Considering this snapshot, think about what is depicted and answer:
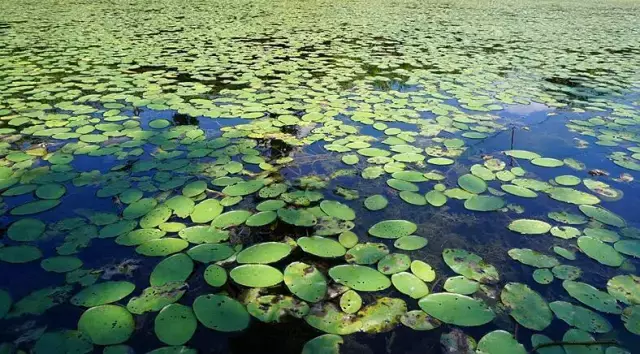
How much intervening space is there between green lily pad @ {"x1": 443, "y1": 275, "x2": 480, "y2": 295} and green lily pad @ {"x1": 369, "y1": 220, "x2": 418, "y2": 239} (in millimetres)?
309

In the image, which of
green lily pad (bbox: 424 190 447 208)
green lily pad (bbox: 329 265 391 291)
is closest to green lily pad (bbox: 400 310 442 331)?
green lily pad (bbox: 329 265 391 291)

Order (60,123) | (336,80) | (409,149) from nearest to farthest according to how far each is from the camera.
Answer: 1. (409,149)
2. (60,123)
3. (336,80)

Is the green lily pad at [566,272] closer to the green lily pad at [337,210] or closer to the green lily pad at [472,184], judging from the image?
the green lily pad at [472,184]

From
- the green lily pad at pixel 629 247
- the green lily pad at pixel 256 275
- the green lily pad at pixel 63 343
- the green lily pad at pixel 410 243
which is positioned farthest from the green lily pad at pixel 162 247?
the green lily pad at pixel 629 247

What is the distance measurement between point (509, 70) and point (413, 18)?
19.6 feet

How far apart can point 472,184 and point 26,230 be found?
2111 mm

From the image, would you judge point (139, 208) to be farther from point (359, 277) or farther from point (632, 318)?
point (632, 318)

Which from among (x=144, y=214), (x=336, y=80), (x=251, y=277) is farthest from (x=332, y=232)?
(x=336, y=80)

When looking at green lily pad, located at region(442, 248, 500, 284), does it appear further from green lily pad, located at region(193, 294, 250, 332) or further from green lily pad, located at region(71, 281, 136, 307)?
green lily pad, located at region(71, 281, 136, 307)

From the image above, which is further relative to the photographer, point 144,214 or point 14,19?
point 14,19

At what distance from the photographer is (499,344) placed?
1.12 metres

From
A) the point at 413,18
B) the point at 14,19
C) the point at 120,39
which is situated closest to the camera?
the point at 120,39

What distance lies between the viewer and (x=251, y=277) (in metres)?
1.36

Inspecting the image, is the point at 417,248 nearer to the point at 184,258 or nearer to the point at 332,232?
the point at 332,232
